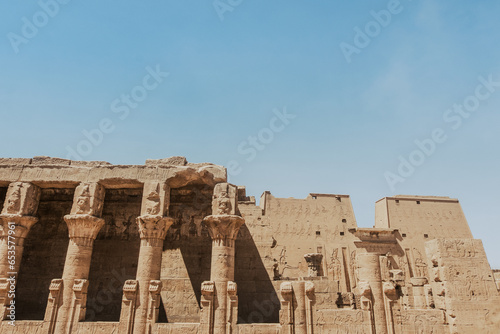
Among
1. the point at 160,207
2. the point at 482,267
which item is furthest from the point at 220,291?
the point at 482,267

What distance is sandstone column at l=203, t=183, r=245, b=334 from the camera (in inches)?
383

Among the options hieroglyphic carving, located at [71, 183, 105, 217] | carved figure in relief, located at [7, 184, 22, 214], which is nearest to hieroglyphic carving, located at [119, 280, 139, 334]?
hieroglyphic carving, located at [71, 183, 105, 217]

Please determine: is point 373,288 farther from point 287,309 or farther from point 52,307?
point 52,307

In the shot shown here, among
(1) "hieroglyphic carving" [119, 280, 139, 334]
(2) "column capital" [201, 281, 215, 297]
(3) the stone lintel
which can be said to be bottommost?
(1) "hieroglyphic carving" [119, 280, 139, 334]

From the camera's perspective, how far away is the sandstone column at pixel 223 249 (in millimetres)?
9719

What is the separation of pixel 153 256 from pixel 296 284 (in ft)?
13.8

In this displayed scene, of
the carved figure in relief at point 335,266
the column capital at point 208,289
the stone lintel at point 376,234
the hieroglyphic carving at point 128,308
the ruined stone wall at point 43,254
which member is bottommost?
the hieroglyphic carving at point 128,308

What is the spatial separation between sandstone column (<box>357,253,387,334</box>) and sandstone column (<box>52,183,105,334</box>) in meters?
7.81

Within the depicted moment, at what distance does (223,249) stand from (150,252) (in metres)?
2.14

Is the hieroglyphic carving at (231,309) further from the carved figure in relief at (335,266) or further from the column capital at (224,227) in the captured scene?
the carved figure in relief at (335,266)

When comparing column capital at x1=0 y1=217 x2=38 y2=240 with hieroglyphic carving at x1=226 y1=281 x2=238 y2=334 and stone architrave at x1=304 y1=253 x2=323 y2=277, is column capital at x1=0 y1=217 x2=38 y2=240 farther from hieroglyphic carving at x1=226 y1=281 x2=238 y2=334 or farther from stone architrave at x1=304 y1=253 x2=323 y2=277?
stone architrave at x1=304 y1=253 x2=323 y2=277

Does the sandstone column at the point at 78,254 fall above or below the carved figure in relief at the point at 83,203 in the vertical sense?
below

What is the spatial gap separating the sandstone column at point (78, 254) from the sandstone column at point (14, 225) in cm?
137

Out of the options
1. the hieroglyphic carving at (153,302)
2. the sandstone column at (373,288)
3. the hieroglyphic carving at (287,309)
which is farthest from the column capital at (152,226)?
the sandstone column at (373,288)
